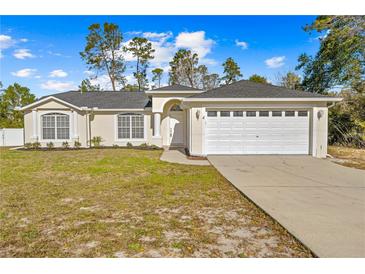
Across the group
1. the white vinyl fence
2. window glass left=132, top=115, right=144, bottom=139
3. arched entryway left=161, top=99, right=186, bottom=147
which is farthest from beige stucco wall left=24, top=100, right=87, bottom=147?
arched entryway left=161, top=99, right=186, bottom=147

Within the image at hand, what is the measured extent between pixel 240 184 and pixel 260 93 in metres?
6.71

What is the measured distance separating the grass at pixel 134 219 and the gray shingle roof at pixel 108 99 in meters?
9.51

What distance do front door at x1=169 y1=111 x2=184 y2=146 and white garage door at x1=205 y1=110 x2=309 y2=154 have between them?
204 inches

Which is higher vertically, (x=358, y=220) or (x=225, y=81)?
(x=225, y=81)

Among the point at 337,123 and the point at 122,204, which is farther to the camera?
the point at 337,123

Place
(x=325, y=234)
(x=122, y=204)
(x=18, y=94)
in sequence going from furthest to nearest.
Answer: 1. (x=18, y=94)
2. (x=122, y=204)
3. (x=325, y=234)

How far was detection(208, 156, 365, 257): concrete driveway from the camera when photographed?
3.23 meters

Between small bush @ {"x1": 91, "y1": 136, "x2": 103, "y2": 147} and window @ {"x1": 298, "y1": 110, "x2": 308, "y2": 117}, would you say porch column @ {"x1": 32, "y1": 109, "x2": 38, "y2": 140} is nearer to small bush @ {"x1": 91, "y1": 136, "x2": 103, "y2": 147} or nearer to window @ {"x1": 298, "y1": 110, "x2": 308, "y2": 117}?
small bush @ {"x1": 91, "y1": 136, "x2": 103, "y2": 147}

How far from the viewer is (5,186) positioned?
→ 20.3 feet

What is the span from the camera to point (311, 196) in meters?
5.24

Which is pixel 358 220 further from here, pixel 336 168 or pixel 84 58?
pixel 84 58

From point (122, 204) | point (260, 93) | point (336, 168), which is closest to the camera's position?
point (122, 204)

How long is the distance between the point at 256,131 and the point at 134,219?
8.52m
